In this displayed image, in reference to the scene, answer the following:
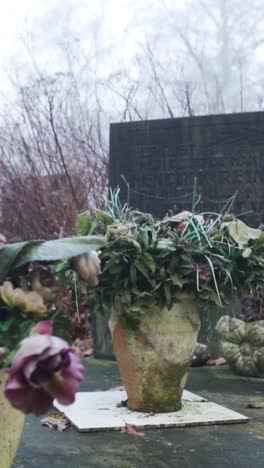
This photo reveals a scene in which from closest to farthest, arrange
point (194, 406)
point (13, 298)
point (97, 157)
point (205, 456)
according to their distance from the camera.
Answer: point (13, 298)
point (205, 456)
point (194, 406)
point (97, 157)

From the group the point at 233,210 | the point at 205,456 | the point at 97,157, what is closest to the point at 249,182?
the point at 233,210

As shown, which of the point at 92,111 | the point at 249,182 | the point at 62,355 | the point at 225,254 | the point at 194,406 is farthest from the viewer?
the point at 92,111

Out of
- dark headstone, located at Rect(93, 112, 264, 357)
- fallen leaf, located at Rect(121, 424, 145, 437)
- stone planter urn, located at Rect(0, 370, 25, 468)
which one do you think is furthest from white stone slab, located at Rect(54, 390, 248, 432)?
dark headstone, located at Rect(93, 112, 264, 357)

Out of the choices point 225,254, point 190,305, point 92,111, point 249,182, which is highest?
point 92,111

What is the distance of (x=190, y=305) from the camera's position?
2.77m

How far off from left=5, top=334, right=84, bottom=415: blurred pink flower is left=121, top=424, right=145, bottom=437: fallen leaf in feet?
5.65

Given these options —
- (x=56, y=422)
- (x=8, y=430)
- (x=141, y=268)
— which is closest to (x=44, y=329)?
(x=8, y=430)

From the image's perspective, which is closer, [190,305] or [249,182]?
[190,305]

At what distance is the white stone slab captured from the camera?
8.35ft

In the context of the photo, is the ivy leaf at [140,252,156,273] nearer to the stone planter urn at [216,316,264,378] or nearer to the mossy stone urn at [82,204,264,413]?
the mossy stone urn at [82,204,264,413]

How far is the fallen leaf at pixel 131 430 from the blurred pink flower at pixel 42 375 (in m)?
1.72

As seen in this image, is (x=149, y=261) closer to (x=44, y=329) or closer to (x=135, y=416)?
(x=135, y=416)

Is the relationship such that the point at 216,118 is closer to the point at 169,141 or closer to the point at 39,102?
the point at 169,141

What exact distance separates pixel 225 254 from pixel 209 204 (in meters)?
2.73
